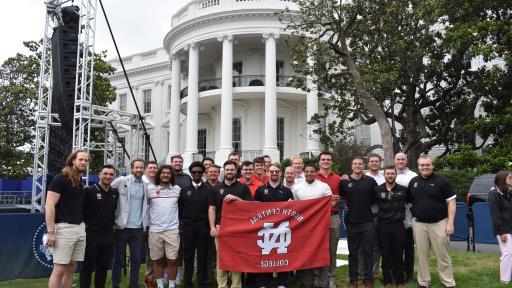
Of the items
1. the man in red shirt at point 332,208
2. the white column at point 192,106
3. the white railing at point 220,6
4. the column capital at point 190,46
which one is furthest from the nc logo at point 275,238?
A: the column capital at point 190,46

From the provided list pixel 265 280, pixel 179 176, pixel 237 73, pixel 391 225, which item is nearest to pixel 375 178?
pixel 391 225

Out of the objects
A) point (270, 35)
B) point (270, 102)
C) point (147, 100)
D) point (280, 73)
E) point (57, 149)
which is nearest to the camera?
point (57, 149)

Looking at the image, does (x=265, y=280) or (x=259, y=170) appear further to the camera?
(x=259, y=170)

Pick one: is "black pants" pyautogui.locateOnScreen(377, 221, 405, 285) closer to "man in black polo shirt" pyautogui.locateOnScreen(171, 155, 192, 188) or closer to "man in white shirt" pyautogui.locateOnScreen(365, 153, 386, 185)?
"man in white shirt" pyautogui.locateOnScreen(365, 153, 386, 185)

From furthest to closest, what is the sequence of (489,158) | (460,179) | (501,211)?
1. (460,179)
2. (489,158)
3. (501,211)

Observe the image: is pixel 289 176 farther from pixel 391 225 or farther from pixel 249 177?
pixel 391 225

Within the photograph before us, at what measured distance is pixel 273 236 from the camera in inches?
287

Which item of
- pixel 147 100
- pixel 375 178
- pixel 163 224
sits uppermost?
pixel 147 100

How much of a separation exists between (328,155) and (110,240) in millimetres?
3473

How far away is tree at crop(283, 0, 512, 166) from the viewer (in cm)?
1639

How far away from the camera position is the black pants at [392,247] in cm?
715

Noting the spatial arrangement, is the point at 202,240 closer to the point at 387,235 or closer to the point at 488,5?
the point at 387,235

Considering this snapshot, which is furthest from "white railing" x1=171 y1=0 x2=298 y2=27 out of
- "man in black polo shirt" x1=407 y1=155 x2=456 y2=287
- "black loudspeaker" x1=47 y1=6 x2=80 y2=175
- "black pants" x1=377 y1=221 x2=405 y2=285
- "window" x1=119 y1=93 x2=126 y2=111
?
"black pants" x1=377 y1=221 x2=405 y2=285

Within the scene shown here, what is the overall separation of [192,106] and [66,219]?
22412 mm
